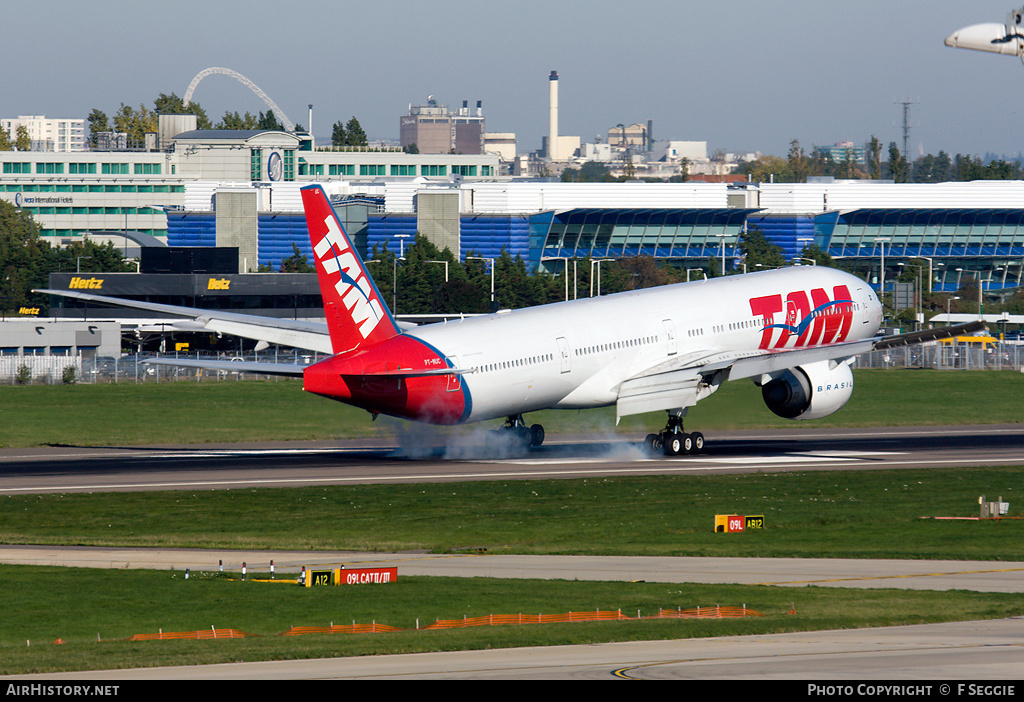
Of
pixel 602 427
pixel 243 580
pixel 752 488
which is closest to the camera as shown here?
pixel 243 580

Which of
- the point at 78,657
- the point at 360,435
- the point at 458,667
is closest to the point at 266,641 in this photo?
the point at 78,657

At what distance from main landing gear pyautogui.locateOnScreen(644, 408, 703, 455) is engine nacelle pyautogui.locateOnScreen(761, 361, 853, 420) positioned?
4.23m

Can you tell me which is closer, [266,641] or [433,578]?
[266,641]

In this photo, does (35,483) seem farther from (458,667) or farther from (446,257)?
(446,257)

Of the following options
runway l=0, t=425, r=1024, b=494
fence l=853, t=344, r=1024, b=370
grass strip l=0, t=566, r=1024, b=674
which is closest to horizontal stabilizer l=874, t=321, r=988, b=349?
→ runway l=0, t=425, r=1024, b=494

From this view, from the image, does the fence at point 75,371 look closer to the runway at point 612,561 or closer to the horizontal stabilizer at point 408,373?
the runway at point 612,561

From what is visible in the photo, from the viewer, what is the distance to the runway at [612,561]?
2094 centimetres

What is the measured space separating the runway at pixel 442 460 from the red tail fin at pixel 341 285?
16.8 feet

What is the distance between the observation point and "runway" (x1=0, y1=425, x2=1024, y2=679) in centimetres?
2094

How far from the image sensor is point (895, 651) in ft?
72.3

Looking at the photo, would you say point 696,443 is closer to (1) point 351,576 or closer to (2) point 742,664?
(1) point 351,576

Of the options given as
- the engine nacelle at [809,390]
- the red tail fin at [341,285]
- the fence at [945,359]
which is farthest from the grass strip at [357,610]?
the fence at [945,359]

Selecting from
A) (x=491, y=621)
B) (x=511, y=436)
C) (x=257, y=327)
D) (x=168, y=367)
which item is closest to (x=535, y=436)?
(x=511, y=436)
